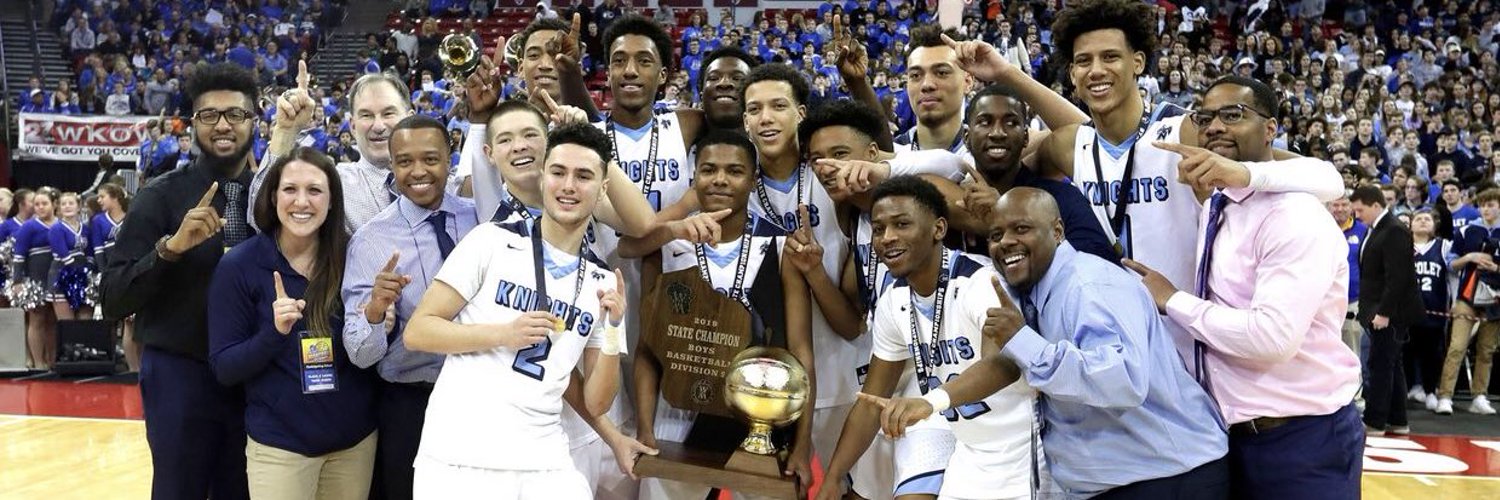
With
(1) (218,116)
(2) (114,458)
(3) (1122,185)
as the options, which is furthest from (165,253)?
(2) (114,458)

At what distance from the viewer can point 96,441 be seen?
28.1 ft

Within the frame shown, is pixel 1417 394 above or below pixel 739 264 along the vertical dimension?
below

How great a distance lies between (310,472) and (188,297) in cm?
86

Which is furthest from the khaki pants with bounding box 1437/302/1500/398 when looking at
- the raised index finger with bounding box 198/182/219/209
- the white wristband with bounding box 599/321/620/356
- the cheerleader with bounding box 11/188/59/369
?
the cheerleader with bounding box 11/188/59/369

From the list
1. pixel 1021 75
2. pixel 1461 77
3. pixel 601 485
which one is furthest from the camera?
pixel 1461 77

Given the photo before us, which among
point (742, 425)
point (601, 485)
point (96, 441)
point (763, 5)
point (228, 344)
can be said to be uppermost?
point (763, 5)

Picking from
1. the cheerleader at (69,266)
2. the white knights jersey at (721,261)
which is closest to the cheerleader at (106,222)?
the cheerleader at (69,266)

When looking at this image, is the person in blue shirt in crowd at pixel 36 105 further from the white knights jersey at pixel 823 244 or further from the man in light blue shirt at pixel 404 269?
the white knights jersey at pixel 823 244

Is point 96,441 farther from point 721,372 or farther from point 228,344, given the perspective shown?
point 721,372

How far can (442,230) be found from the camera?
13.9ft

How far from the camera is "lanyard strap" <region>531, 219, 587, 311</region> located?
367 centimetres

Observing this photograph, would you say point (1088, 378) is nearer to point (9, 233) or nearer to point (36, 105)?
point (9, 233)

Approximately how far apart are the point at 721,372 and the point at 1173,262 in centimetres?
155

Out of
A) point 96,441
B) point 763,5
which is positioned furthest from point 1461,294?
point 763,5
